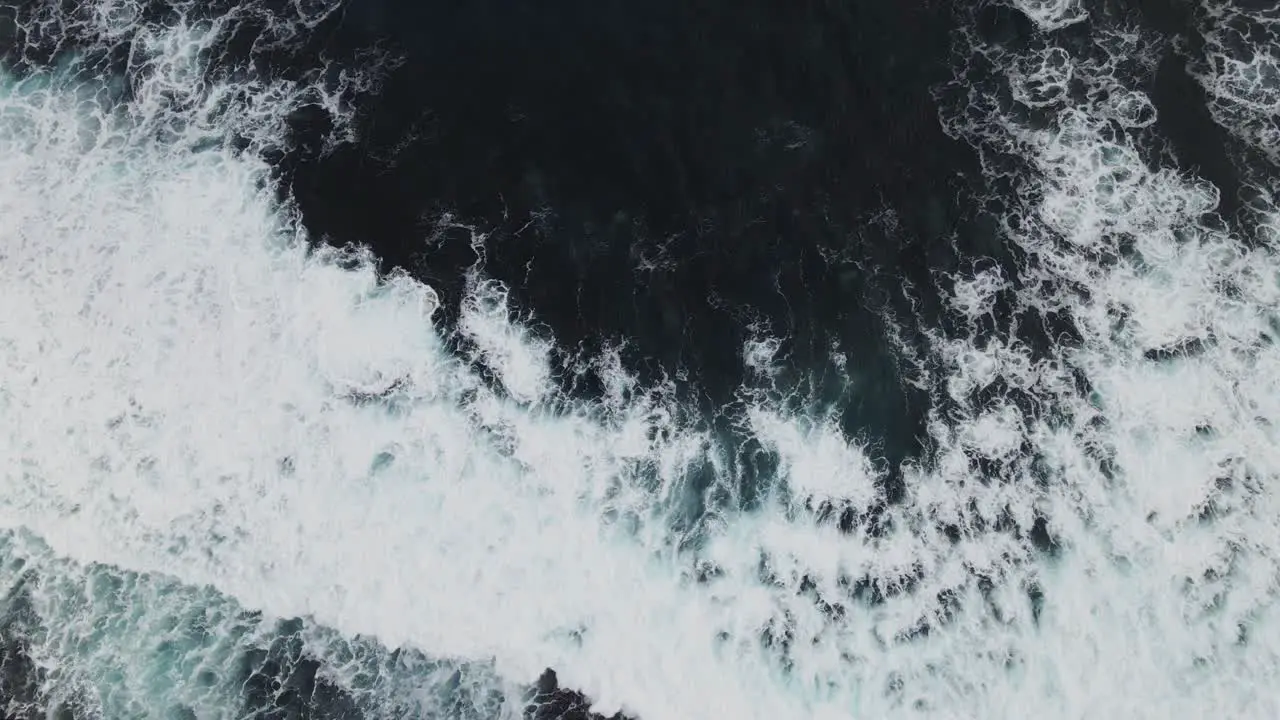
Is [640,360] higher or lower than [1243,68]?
lower

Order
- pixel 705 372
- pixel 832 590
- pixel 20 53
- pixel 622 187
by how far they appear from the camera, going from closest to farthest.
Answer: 1. pixel 832 590
2. pixel 705 372
3. pixel 622 187
4. pixel 20 53

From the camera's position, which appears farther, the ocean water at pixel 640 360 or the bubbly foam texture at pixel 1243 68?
the bubbly foam texture at pixel 1243 68

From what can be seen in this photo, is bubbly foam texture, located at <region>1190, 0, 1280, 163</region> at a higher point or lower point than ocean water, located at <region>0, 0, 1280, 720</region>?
higher

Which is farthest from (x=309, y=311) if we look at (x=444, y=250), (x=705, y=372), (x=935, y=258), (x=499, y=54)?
(x=935, y=258)

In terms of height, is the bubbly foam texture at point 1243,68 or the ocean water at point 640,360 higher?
the bubbly foam texture at point 1243,68

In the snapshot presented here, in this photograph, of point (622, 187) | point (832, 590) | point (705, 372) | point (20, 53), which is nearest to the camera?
point (832, 590)

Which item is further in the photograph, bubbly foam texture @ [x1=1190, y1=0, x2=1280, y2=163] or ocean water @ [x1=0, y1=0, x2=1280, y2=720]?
bubbly foam texture @ [x1=1190, y1=0, x2=1280, y2=163]

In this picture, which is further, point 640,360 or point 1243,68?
point 1243,68

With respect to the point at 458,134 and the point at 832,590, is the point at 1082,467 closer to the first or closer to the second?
the point at 832,590
